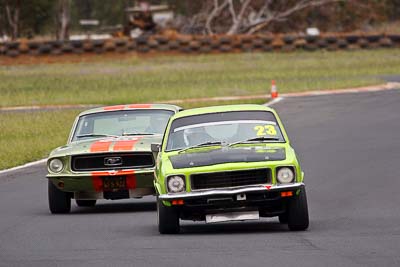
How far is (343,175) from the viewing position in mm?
17984

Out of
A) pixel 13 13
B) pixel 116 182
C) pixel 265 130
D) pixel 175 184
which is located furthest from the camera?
pixel 13 13

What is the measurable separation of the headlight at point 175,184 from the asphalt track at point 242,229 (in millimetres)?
453

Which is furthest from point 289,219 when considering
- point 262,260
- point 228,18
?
point 228,18

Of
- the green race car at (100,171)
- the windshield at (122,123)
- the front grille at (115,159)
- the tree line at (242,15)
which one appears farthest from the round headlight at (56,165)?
the tree line at (242,15)

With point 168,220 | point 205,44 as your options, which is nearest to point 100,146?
point 168,220

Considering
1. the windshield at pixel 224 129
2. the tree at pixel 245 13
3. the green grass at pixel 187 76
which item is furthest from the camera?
the tree at pixel 245 13

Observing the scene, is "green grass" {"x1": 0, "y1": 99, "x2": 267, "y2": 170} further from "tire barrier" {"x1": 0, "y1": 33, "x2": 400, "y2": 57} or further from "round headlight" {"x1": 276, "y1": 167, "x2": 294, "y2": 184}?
"tire barrier" {"x1": 0, "y1": 33, "x2": 400, "y2": 57}

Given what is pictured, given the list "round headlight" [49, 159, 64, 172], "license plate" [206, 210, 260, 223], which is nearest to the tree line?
"round headlight" [49, 159, 64, 172]

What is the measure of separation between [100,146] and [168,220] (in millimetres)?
3368

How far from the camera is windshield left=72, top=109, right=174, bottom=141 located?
1585 cm

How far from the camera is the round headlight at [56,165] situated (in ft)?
48.2

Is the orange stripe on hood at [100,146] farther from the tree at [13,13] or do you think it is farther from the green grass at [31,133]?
the tree at [13,13]

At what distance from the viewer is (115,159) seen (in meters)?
14.7

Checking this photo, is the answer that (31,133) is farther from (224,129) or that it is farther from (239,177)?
(239,177)
